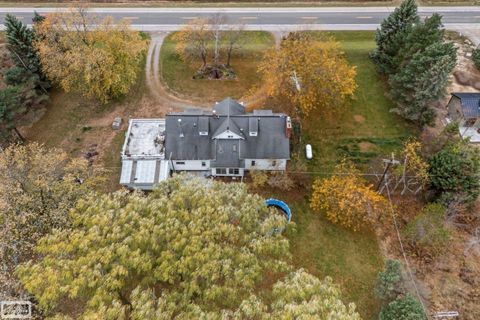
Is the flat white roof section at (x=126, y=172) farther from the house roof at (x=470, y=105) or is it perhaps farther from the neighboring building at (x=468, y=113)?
the house roof at (x=470, y=105)

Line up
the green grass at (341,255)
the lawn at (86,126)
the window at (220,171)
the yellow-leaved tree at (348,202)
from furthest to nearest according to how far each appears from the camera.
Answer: the lawn at (86,126)
the window at (220,171)
the yellow-leaved tree at (348,202)
the green grass at (341,255)

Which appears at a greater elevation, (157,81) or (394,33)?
(394,33)

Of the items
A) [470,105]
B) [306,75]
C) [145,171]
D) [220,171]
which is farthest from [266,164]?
[470,105]

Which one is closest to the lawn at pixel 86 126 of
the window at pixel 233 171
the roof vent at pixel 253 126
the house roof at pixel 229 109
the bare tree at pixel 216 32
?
the bare tree at pixel 216 32

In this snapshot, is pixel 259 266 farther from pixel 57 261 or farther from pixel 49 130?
pixel 49 130

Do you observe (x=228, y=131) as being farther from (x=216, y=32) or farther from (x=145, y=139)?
(x=216, y=32)
